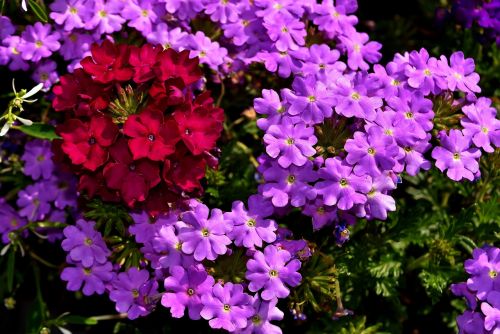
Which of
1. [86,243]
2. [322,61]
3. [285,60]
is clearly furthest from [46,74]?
[322,61]

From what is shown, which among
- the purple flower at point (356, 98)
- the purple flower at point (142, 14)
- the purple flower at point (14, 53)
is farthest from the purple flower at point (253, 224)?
the purple flower at point (14, 53)

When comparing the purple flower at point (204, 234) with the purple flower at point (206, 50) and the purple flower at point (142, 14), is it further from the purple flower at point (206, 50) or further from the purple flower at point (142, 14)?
the purple flower at point (142, 14)

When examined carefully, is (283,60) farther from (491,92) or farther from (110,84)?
(491,92)

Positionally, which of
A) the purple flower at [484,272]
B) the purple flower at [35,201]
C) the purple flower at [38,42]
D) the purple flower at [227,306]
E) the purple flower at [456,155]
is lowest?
the purple flower at [35,201]

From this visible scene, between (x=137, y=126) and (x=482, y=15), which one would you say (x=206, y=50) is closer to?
(x=137, y=126)

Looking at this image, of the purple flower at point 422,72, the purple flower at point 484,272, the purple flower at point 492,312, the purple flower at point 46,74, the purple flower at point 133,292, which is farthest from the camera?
the purple flower at point 46,74

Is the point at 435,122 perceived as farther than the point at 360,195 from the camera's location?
Yes

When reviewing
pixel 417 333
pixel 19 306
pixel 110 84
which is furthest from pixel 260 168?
pixel 19 306

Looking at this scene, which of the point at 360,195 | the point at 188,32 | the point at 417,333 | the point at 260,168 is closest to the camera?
the point at 360,195
